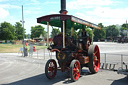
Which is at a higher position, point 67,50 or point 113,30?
point 113,30

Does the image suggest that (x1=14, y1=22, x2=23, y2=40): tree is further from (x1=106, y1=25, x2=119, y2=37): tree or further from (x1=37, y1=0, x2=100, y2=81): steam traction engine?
(x1=37, y1=0, x2=100, y2=81): steam traction engine

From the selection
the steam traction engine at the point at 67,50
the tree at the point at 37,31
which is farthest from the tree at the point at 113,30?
the steam traction engine at the point at 67,50

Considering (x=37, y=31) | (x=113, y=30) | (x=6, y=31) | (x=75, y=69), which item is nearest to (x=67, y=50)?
(x=75, y=69)

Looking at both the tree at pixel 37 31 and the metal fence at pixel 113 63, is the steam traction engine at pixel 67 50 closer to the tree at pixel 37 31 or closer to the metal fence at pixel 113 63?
the metal fence at pixel 113 63

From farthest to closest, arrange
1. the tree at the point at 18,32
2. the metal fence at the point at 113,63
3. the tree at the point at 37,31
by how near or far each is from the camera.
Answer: the tree at the point at 37,31, the tree at the point at 18,32, the metal fence at the point at 113,63

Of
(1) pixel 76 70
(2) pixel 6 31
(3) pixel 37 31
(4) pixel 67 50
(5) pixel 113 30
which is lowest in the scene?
(1) pixel 76 70

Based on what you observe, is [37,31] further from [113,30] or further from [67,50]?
[67,50]

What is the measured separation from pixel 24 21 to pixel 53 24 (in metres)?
14.6

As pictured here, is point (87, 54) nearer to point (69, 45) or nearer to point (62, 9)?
point (69, 45)

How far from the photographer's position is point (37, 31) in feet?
321

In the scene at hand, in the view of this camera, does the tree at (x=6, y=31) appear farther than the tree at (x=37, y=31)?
No

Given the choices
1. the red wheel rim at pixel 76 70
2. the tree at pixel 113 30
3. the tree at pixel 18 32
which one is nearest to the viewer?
the red wheel rim at pixel 76 70

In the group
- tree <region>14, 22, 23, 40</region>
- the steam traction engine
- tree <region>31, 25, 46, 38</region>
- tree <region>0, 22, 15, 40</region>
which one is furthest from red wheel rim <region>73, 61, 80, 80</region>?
tree <region>31, 25, 46, 38</region>

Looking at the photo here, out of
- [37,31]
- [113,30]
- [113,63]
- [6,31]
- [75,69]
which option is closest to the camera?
[75,69]
